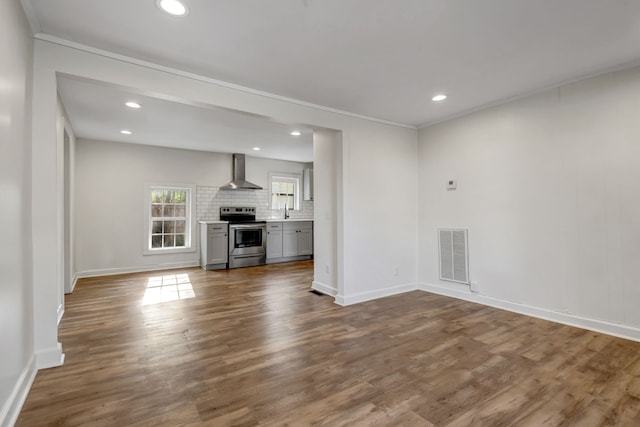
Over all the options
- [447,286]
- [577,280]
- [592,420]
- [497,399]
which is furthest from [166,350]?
[577,280]

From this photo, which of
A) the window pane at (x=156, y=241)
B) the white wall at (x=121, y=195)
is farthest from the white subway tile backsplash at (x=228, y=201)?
the window pane at (x=156, y=241)

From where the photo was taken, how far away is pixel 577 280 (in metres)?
3.11

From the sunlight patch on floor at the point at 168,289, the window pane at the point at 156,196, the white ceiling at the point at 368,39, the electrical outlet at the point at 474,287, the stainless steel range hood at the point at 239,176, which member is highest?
the white ceiling at the point at 368,39

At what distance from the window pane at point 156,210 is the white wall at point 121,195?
184 millimetres

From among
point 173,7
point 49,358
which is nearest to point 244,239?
point 49,358

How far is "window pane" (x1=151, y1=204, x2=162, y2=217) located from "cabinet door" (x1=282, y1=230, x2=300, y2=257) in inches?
104

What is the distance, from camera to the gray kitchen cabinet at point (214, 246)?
6.14 metres

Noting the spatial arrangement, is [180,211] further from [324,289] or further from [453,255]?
[453,255]

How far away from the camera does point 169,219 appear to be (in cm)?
638

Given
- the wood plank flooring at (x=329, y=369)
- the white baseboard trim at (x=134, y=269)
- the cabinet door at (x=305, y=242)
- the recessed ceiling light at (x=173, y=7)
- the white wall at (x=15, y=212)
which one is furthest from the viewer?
the cabinet door at (x=305, y=242)

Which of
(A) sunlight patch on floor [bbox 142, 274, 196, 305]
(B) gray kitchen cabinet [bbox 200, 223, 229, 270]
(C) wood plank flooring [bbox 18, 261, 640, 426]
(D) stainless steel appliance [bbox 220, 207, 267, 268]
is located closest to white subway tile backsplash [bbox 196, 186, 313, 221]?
(D) stainless steel appliance [bbox 220, 207, 267, 268]

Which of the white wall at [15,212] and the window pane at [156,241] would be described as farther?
the window pane at [156,241]

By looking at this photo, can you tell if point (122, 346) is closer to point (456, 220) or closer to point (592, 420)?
point (592, 420)

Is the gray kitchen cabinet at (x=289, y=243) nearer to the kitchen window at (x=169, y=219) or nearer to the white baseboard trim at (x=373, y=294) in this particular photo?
the kitchen window at (x=169, y=219)
